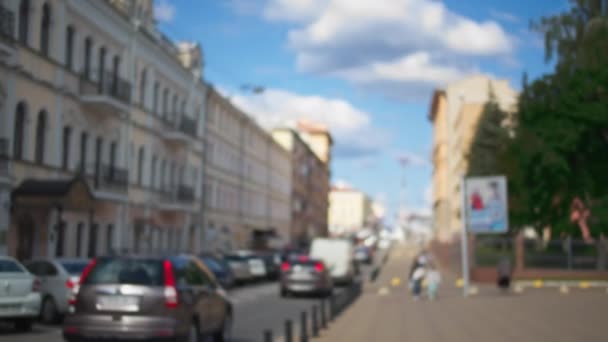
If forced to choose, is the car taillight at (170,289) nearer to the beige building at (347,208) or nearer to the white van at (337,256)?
the white van at (337,256)

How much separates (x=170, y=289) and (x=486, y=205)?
72.7 feet

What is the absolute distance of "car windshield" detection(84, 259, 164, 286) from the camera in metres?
11.3

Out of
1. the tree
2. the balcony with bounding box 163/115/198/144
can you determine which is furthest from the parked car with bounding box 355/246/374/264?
the balcony with bounding box 163/115/198/144

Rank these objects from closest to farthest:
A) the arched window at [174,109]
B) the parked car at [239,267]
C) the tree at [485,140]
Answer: the parked car at [239,267] < the arched window at [174,109] < the tree at [485,140]

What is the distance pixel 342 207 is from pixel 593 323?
174 meters

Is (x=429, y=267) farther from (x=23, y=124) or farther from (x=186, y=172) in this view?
(x=186, y=172)

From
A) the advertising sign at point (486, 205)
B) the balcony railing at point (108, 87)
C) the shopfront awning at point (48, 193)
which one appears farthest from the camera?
the balcony railing at point (108, 87)

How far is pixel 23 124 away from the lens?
89.0 feet

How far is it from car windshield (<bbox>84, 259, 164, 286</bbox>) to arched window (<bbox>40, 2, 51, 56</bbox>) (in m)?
18.6

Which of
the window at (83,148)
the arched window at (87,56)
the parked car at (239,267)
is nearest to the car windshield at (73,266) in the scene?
the window at (83,148)

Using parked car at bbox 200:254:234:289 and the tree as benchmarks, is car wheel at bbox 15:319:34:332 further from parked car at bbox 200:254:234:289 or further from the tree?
the tree

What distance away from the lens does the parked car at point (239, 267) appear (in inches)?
1374

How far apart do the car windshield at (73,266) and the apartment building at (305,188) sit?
202 ft

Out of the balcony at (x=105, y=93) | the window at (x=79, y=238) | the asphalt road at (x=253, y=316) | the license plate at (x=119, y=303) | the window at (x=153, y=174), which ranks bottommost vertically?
the asphalt road at (x=253, y=316)
